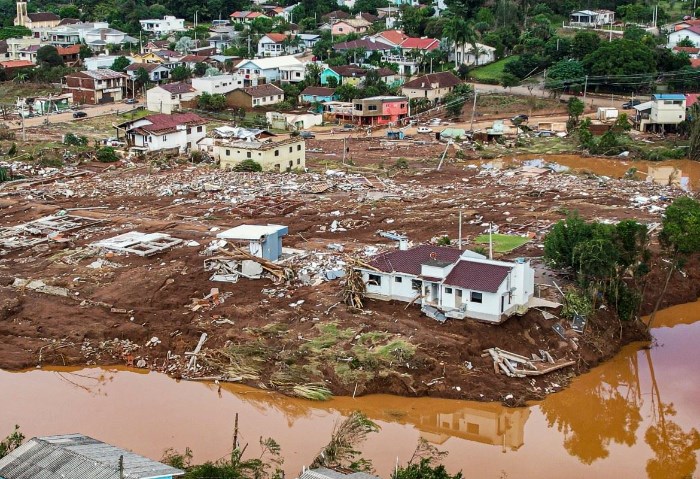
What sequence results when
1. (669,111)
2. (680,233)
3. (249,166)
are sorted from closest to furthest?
(680,233) < (249,166) < (669,111)

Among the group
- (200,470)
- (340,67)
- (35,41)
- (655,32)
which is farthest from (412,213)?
(35,41)

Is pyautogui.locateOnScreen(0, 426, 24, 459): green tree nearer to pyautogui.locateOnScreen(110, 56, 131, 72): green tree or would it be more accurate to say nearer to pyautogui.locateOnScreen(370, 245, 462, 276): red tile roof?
pyautogui.locateOnScreen(370, 245, 462, 276): red tile roof

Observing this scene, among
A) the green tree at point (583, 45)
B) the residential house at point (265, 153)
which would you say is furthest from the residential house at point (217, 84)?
the green tree at point (583, 45)

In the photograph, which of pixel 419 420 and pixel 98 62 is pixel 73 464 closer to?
pixel 419 420

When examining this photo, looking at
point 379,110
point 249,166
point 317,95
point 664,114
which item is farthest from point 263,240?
point 317,95

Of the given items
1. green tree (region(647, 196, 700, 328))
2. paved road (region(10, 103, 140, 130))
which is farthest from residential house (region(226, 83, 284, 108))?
green tree (region(647, 196, 700, 328))

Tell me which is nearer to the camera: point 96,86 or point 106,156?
point 106,156
